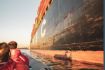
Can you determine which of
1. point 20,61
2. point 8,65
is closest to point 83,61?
point 20,61

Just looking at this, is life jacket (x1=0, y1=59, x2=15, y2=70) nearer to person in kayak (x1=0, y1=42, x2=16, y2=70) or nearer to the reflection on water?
person in kayak (x1=0, y1=42, x2=16, y2=70)

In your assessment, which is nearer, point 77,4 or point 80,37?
point 80,37

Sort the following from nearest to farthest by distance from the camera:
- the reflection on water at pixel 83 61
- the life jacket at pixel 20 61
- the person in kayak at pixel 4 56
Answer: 1. the person in kayak at pixel 4 56
2. the reflection on water at pixel 83 61
3. the life jacket at pixel 20 61

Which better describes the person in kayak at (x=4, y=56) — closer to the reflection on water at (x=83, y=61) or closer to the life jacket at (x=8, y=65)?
the life jacket at (x=8, y=65)

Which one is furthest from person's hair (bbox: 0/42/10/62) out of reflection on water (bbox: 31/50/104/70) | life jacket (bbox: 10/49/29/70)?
reflection on water (bbox: 31/50/104/70)

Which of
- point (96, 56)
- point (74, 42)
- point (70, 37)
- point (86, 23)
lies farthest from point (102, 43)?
point (70, 37)

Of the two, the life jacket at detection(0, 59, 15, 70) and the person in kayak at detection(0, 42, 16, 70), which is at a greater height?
the person in kayak at detection(0, 42, 16, 70)

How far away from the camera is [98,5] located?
4289 millimetres

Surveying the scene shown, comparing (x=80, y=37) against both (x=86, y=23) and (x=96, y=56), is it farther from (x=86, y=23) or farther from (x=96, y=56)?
(x=96, y=56)

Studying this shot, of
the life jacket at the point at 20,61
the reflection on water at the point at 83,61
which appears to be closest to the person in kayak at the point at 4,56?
the life jacket at the point at 20,61

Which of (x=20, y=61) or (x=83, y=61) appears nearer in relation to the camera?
(x=20, y=61)

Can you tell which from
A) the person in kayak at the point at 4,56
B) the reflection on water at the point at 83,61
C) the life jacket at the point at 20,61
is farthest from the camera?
the life jacket at the point at 20,61

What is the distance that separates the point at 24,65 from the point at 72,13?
221 cm

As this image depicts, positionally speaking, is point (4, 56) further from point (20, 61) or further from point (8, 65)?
point (20, 61)
